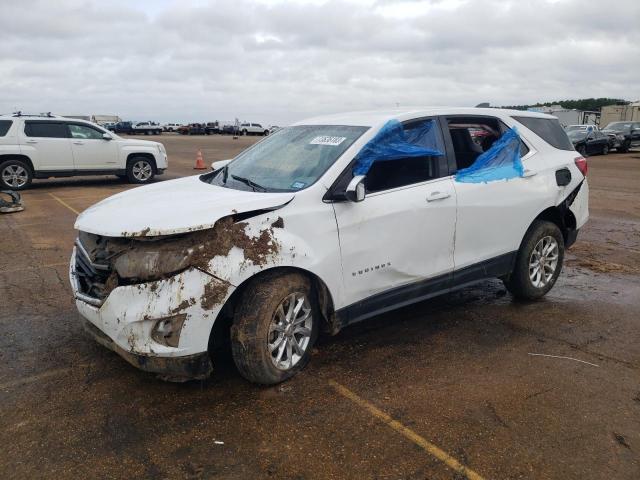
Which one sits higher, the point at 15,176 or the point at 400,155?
the point at 400,155

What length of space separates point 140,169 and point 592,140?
22125 millimetres

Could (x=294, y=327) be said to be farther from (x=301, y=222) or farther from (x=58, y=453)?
(x=58, y=453)

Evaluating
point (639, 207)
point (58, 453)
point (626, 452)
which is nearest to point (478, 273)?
point (626, 452)

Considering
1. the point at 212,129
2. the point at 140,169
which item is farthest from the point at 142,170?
the point at 212,129

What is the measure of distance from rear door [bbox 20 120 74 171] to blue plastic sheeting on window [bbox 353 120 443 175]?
39.0ft

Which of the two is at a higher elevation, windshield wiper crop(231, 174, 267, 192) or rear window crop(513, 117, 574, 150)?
rear window crop(513, 117, 574, 150)

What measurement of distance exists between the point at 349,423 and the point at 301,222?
1.30 meters

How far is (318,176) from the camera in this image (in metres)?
3.92

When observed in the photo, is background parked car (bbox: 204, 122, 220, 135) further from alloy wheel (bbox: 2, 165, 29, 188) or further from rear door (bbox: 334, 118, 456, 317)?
rear door (bbox: 334, 118, 456, 317)

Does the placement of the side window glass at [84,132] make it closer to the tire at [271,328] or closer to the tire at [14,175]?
the tire at [14,175]

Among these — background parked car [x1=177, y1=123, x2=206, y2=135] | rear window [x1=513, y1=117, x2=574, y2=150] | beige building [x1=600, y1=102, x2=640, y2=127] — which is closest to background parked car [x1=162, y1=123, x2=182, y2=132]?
background parked car [x1=177, y1=123, x2=206, y2=135]

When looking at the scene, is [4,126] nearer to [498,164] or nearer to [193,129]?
[498,164]

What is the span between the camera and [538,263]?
17.7 ft

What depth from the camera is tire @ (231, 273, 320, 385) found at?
3494 mm
